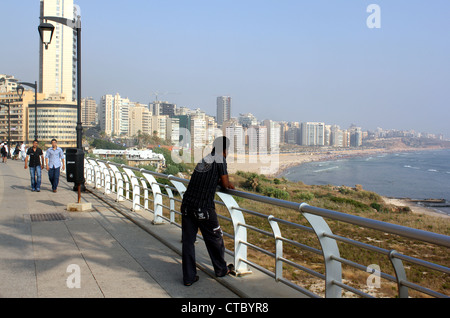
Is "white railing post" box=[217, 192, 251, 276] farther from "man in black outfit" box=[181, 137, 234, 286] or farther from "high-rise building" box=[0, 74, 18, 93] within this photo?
"high-rise building" box=[0, 74, 18, 93]

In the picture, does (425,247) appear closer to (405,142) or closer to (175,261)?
(175,261)

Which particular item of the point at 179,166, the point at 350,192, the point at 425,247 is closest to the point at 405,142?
the point at 350,192

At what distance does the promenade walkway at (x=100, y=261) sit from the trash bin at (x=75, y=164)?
3.24 ft

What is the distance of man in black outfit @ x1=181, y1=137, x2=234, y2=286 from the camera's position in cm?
456

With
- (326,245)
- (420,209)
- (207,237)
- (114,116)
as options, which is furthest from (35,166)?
(114,116)

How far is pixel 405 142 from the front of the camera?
652ft

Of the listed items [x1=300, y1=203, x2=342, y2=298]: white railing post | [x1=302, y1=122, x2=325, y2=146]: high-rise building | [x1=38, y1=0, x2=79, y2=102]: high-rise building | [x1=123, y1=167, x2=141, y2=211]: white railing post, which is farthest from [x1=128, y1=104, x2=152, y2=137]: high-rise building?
[x1=300, y1=203, x2=342, y2=298]: white railing post

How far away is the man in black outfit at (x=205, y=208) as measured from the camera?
15.0 ft

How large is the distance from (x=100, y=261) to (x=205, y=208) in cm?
192

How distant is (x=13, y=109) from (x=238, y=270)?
10499 cm

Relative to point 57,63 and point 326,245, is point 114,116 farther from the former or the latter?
point 326,245

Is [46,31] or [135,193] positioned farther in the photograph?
[46,31]

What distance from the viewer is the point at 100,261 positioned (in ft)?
17.9

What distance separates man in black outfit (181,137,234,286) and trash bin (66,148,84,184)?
617 centimetres
